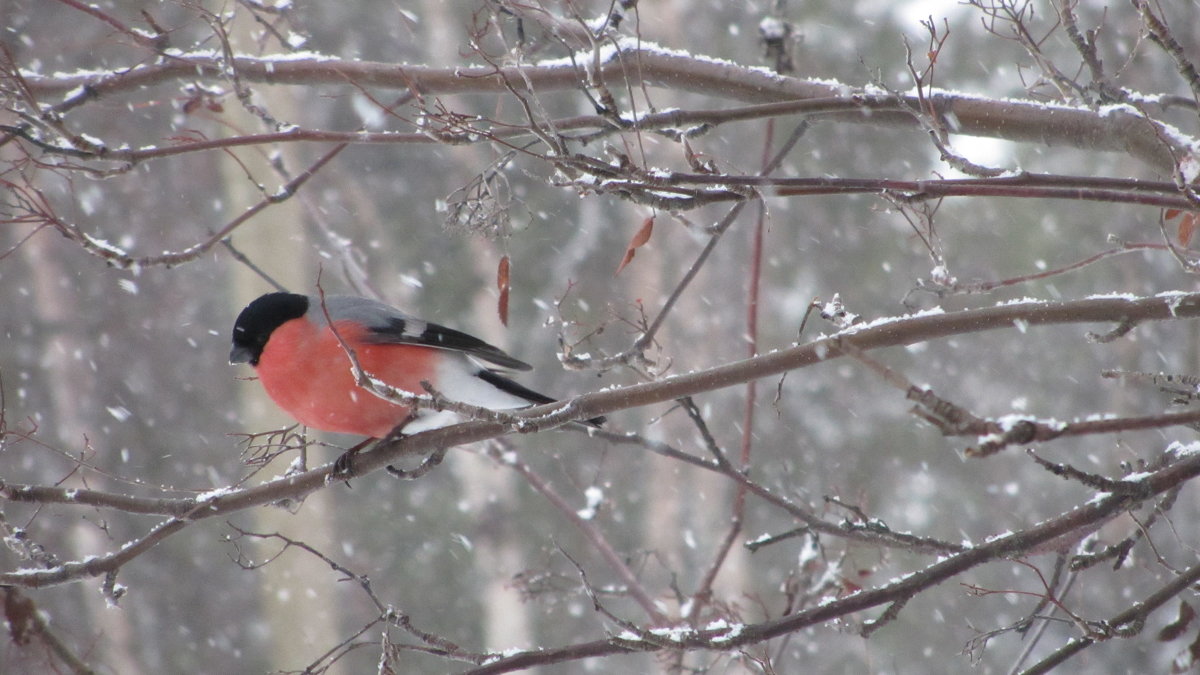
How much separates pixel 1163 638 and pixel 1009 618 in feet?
26.0

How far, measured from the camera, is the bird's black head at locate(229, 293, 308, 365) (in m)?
3.51

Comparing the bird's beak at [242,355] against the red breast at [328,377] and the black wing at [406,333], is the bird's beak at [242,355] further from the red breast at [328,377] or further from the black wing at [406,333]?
the black wing at [406,333]

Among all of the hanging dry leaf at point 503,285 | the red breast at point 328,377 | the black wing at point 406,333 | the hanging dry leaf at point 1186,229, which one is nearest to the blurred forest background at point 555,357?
the black wing at point 406,333

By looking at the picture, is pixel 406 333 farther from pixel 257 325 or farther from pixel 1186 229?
pixel 1186 229

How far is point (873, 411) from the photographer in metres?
10.7

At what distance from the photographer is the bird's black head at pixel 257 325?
3.51 meters

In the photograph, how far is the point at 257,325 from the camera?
11.5 feet

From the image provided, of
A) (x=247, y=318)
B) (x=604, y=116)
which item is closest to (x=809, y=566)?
(x=604, y=116)

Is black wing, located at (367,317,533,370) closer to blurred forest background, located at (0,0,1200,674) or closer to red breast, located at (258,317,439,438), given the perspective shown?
red breast, located at (258,317,439,438)

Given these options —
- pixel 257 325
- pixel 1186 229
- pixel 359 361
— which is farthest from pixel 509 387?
pixel 1186 229

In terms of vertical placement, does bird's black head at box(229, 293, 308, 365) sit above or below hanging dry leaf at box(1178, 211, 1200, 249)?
above

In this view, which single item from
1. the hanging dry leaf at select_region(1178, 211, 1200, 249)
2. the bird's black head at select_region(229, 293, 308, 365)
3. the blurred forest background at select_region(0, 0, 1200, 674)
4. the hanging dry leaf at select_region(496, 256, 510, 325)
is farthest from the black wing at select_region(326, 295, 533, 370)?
the blurred forest background at select_region(0, 0, 1200, 674)

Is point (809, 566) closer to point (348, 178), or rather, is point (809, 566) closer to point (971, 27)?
point (348, 178)

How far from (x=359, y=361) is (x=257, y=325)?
0.55 meters
